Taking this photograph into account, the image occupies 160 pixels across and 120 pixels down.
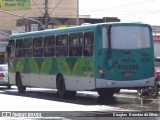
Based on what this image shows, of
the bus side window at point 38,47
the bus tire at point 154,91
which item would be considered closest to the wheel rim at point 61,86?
the bus side window at point 38,47

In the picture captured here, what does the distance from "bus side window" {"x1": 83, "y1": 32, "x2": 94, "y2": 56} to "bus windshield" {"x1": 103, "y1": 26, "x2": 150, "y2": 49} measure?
22.3 inches

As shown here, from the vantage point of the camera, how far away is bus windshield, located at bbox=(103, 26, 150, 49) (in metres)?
20.1

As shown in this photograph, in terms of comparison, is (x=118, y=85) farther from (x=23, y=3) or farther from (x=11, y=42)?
(x=23, y=3)

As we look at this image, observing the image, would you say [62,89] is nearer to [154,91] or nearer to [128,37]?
[154,91]

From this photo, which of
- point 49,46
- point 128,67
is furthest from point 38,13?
point 128,67

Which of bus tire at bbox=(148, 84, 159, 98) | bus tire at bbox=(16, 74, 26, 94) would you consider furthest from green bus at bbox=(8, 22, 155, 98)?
bus tire at bbox=(16, 74, 26, 94)

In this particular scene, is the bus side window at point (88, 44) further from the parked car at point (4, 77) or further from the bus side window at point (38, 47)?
the parked car at point (4, 77)

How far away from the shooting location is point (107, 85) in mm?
19766

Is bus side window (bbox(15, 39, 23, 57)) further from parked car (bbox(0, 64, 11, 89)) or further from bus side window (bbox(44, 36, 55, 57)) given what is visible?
parked car (bbox(0, 64, 11, 89))

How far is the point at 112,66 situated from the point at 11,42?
10.2 meters

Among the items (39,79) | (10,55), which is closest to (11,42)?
(10,55)

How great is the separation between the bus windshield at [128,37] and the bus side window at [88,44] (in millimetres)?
567

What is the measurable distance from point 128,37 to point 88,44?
1.61 metres

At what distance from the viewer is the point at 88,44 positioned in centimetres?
2042
